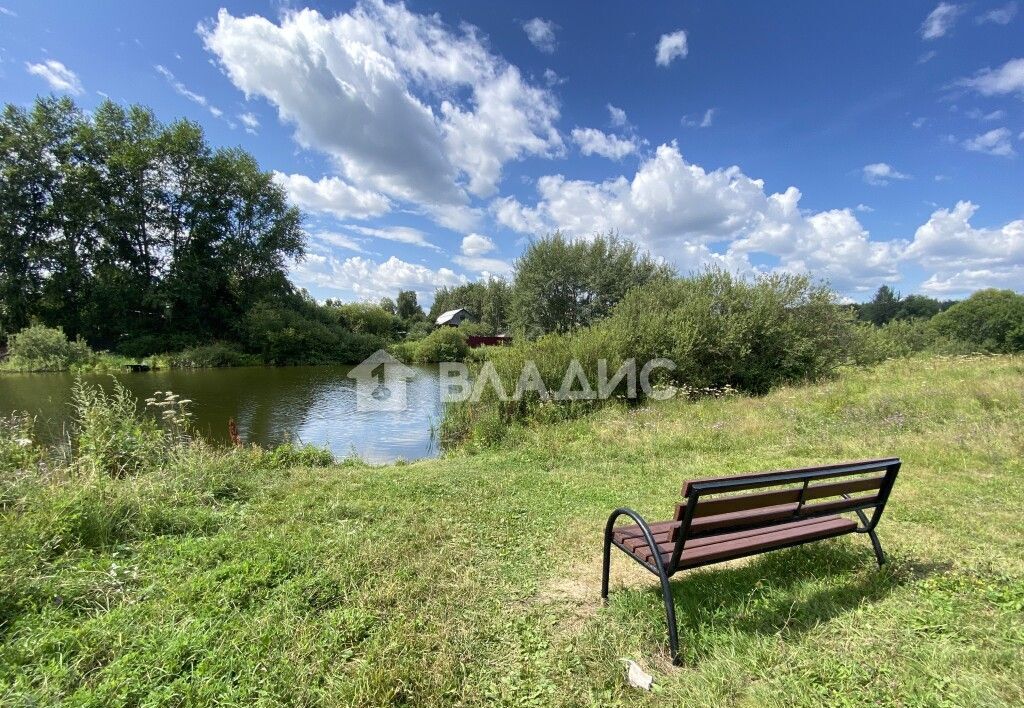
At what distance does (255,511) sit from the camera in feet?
14.4

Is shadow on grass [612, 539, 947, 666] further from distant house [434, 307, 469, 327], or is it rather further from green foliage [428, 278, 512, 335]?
distant house [434, 307, 469, 327]

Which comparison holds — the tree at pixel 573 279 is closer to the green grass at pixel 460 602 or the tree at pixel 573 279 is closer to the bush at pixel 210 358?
the bush at pixel 210 358

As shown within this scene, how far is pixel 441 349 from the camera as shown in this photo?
3844 centimetres

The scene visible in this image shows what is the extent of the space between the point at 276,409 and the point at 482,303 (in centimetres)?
4608

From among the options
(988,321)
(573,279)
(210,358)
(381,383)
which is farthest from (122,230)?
(988,321)

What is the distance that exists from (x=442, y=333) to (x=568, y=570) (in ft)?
121

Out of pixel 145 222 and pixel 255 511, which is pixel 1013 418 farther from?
pixel 145 222

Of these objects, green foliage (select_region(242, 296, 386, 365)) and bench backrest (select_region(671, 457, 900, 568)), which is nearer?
bench backrest (select_region(671, 457, 900, 568))

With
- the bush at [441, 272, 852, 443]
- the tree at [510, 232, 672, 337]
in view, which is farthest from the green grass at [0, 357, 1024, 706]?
the tree at [510, 232, 672, 337]

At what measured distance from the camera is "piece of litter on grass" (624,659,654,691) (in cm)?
212

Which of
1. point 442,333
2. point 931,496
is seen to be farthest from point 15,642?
point 442,333

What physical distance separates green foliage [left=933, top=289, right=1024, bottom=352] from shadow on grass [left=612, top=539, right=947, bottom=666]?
55.2 m

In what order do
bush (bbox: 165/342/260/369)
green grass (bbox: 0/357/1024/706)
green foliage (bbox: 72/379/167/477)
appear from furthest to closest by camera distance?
1. bush (bbox: 165/342/260/369)
2. green foliage (bbox: 72/379/167/477)
3. green grass (bbox: 0/357/1024/706)

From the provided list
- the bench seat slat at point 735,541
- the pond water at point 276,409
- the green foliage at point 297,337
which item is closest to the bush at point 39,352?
the pond water at point 276,409
